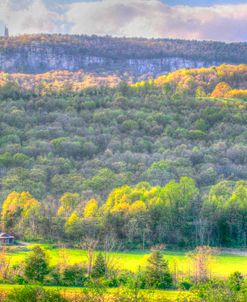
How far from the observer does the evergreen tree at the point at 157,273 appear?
31.4 m

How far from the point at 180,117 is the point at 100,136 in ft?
45.2

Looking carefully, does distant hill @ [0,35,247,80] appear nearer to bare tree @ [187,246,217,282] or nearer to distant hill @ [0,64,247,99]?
distant hill @ [0,64,247,99]

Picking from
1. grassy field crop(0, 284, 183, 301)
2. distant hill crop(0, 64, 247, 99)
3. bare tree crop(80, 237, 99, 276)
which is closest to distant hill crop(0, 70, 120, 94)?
distant hill crop(0, 64, 247, 99)

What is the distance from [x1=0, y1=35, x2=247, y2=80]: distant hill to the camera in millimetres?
141750

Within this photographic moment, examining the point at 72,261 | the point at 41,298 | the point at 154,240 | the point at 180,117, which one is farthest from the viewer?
the point at 180,117

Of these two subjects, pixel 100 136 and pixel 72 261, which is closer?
pixel 72 261

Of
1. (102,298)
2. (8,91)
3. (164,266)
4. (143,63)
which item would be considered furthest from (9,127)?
(143,63)

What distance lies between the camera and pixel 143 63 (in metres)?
149

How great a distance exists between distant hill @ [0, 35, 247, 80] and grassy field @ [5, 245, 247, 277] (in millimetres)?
101098

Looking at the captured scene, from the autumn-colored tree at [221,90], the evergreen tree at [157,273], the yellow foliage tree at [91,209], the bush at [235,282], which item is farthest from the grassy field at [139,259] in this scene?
the autumn-colored tree at [221,90]

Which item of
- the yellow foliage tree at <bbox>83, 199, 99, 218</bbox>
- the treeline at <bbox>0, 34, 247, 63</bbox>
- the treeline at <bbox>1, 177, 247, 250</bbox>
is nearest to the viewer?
the treeline at <bbox>1, 177, 247, 250</bbox>

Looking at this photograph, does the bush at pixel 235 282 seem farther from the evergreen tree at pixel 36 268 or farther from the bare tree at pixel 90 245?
the evergreen tree at pixel 36 268

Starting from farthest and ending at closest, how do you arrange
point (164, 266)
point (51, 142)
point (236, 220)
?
point (51, 142) < point (236, 220) < point (164, 266)

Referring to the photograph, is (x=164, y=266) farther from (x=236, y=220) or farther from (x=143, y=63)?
(x=143, y=63)
